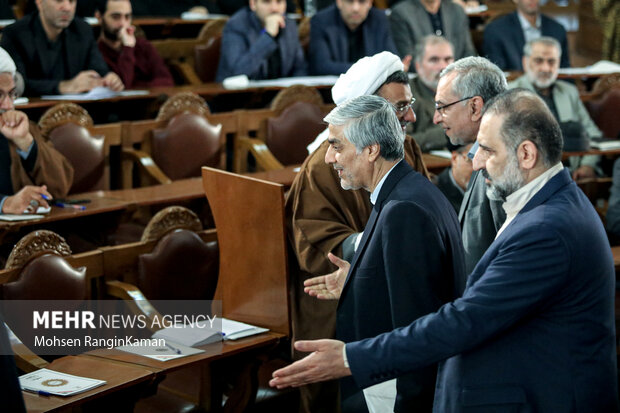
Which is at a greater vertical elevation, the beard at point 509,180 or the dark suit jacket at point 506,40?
the dark suit jacket at point 506,40

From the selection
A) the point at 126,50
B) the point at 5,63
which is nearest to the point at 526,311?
the point at 5,63

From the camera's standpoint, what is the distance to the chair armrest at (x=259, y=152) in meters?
5.43

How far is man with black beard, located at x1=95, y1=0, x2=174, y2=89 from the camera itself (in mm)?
6277

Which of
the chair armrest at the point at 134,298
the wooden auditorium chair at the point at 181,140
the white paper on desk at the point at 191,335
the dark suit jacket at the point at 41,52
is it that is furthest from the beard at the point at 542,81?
the white paper on desk at the point at 191,335

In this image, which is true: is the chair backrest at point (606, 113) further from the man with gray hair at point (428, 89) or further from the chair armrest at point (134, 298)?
the chair armrest at point (134, 298)

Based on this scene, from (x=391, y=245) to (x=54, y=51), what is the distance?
3899mm

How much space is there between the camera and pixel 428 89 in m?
5.78

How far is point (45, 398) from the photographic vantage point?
8.69 ft

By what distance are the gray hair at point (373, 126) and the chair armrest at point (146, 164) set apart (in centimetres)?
256

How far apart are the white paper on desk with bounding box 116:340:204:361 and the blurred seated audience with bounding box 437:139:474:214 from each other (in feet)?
5.43

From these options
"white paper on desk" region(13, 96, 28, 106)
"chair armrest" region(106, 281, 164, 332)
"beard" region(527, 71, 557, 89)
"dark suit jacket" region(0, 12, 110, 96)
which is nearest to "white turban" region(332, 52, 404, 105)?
"chair armrest" region(106, 281, 164, 332)

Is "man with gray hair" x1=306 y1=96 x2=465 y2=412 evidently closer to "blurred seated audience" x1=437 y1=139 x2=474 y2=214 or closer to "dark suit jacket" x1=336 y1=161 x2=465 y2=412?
"dark suit jacket" x1=336 y1=161 x2=465 y2=412

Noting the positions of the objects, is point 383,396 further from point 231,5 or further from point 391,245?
point 231,5

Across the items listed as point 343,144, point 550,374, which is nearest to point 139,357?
point 343,144
